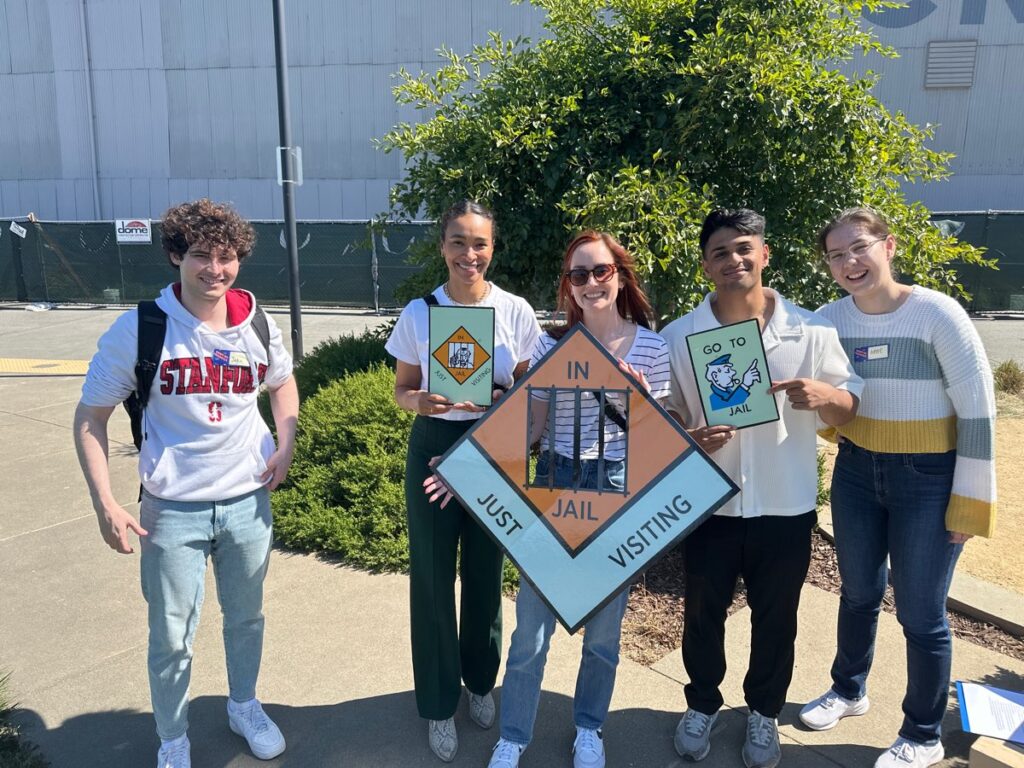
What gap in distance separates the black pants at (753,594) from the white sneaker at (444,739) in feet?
2.89

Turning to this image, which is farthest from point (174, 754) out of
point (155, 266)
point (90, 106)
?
point (90, 106)

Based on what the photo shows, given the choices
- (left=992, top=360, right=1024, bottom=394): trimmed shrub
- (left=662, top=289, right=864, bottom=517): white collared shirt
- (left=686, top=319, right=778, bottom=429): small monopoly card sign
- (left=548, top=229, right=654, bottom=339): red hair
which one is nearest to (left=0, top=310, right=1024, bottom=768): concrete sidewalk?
(left=662, top=289, right=864, bottom=517): white collared shirt

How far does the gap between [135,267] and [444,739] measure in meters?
17.8

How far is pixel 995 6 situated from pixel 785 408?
22.0 meters

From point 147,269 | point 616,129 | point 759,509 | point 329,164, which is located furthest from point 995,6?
point 759,509

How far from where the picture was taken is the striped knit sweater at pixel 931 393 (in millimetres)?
2580

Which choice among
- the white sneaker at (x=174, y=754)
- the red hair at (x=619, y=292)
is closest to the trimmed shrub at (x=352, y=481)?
the white sneaker at (x=174, y=754)

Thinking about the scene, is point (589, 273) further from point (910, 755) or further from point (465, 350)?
point (910, 755)

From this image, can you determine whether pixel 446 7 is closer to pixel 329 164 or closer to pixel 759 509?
pixel 329 164

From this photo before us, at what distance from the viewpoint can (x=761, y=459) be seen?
2650 millimetres

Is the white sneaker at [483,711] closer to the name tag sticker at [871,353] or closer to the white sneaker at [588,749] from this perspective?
the white sneaker at [588,749]

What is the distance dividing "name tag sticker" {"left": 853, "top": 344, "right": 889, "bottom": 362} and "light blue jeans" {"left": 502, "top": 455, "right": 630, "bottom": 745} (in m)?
1.11

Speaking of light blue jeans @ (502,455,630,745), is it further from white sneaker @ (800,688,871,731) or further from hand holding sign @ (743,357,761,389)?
white sneaker @ (800,688,871,731)

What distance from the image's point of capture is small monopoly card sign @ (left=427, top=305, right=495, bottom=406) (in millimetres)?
2633
